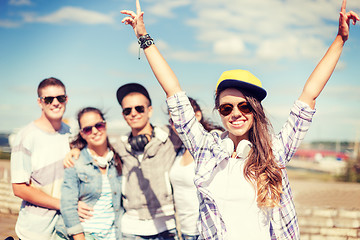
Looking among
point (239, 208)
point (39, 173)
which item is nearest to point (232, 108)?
point (239, 208)

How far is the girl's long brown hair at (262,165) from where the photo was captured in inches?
81.4

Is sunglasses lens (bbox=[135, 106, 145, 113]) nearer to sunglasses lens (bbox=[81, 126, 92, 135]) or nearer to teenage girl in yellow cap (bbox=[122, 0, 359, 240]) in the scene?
sunglasses lens (bbox=[81, 126, 92, 135])

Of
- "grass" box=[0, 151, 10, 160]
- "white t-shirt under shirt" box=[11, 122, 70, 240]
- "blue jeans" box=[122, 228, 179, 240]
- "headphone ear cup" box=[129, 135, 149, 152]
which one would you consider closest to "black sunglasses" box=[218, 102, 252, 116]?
"headphone ear cup" box=[129, 135, 149, 152]

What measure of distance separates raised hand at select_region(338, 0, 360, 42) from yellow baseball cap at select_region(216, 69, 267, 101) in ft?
2.01

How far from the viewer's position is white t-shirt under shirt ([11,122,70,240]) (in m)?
3.35

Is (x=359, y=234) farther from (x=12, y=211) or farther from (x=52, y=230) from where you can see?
(x=12, y=211)

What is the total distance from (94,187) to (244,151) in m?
1.74

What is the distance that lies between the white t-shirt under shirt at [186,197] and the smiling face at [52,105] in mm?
1460

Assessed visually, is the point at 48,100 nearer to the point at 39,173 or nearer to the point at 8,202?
the point at 39,173

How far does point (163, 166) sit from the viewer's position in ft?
11.3

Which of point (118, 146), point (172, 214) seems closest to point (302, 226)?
point (172, 214)

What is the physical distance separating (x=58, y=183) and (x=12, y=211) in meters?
5.43

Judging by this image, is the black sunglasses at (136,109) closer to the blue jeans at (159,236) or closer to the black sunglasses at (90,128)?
the black sunglasses at (90,128)

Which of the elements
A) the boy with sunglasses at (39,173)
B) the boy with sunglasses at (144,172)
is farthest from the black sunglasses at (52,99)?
the boy with sunglasses at (144,172)
